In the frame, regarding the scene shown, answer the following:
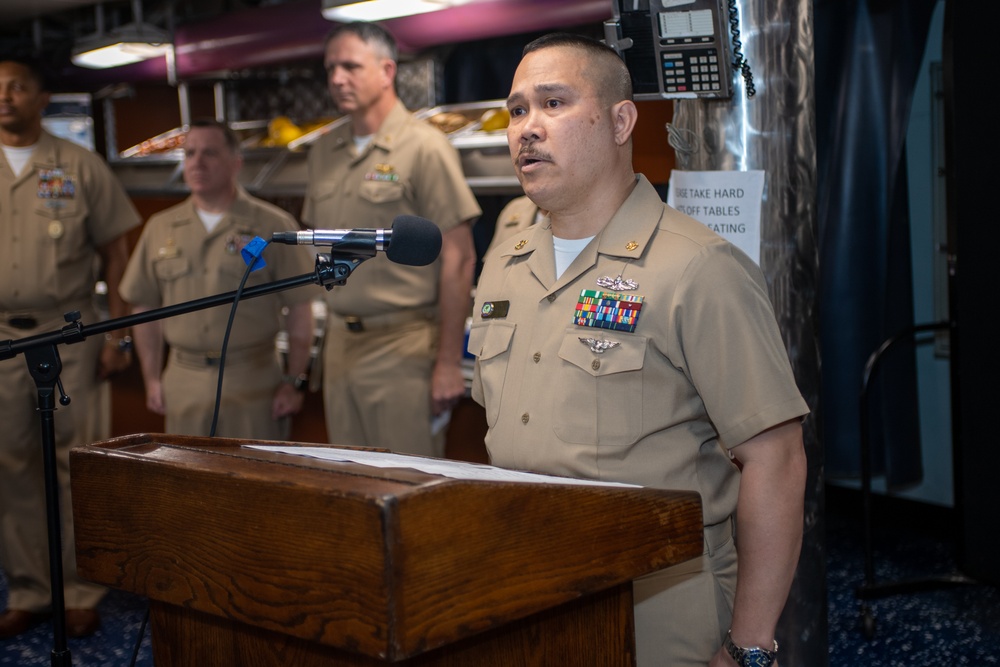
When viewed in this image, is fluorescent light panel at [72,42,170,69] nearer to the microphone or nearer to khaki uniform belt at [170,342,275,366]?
khaki uniform belt at [170,342,275,366]

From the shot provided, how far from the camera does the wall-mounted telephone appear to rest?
2.07 metres

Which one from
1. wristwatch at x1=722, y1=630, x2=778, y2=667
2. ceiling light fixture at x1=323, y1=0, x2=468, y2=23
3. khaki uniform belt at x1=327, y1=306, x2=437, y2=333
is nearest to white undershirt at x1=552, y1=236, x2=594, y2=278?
wristwatch at x1=722, y1=630, x2=778, y2=667

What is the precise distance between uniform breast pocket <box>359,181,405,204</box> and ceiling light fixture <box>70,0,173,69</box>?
328 cm

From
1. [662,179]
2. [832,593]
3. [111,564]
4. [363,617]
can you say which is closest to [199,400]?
[662,179]

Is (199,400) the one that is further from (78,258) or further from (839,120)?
(839,120)

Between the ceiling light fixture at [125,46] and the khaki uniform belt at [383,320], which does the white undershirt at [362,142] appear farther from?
the ceiling light fixture at [125,46]

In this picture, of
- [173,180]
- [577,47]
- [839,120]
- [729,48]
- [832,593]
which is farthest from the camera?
[173,180]

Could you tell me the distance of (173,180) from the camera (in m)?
6.25

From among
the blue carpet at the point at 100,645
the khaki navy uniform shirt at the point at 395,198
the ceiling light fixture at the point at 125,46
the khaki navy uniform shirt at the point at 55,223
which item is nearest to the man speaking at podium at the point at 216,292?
the khaki navy uniform shirt at the point at 55,223

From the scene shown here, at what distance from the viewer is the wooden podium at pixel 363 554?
98cm

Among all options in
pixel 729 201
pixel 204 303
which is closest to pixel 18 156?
pixel 204 303

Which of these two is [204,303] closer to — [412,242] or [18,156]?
[412,242]

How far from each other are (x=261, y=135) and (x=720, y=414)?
5.31 m

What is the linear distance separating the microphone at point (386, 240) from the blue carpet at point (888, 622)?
210cm
